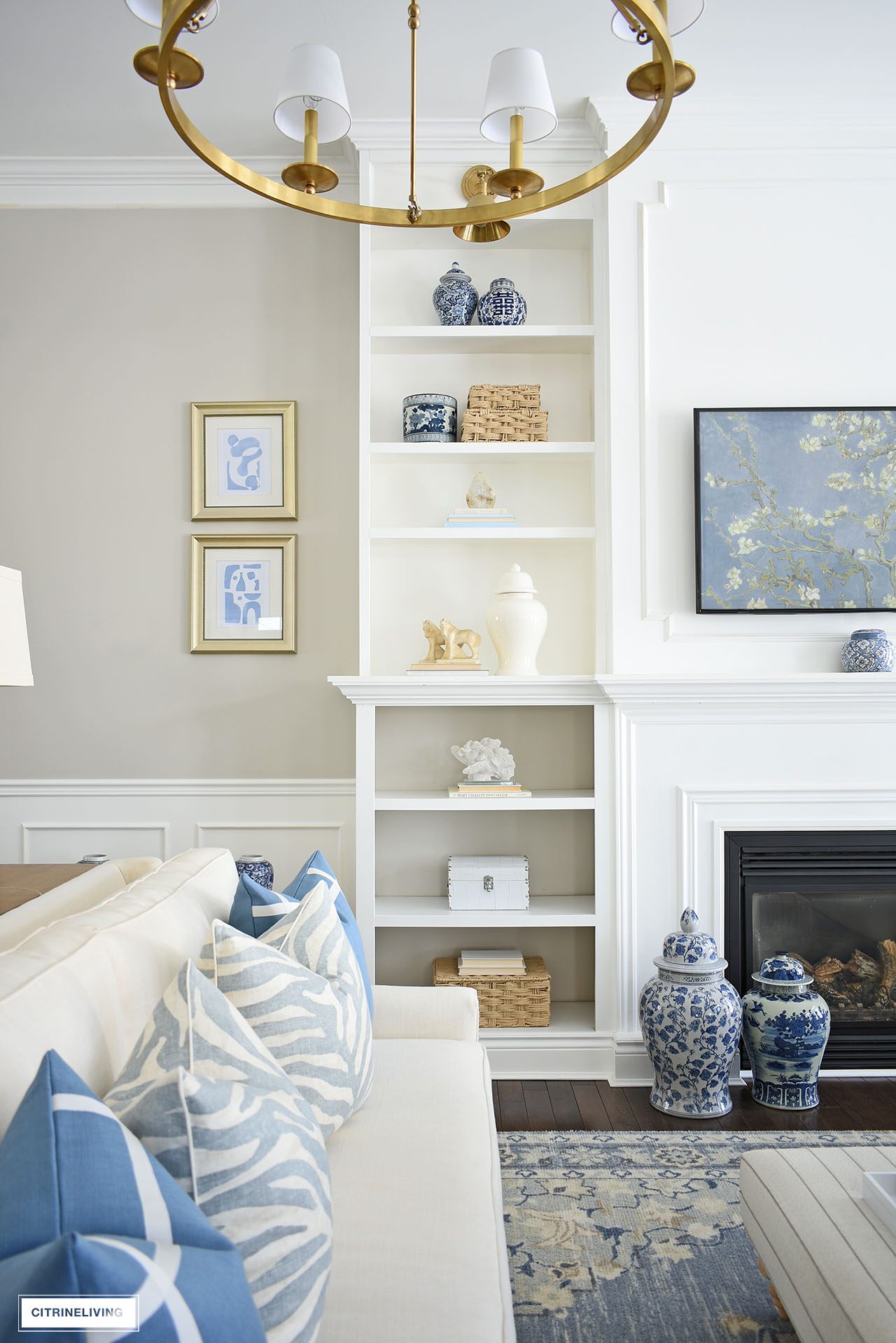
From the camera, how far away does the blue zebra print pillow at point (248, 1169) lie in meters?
0.87

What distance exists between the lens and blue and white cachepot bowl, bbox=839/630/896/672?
2807 mm

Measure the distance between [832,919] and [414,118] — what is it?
2.56 metres

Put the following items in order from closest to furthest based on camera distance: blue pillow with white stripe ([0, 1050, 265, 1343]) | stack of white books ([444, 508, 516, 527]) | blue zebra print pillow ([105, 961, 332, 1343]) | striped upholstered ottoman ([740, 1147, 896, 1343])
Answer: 1. blue pillow with white stripe ([0, 1050, 265, 1343])
2. blue zebra print pillow ([105, 961, 332, 1343])
3. striped upholstered ottoman ([740, 1147, 896, 1343])
4. stack of white books ([444, 508, 516, 527])

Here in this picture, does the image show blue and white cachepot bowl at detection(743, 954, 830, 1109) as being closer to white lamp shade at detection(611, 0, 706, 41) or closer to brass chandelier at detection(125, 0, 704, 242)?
brass chandelier at detection(125, 0, 704, 242)

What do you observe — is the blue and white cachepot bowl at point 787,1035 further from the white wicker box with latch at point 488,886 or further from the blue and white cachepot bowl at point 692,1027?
the white wicker box with latch at point 488,886

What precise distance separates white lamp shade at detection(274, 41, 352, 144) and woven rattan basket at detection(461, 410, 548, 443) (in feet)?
4.62

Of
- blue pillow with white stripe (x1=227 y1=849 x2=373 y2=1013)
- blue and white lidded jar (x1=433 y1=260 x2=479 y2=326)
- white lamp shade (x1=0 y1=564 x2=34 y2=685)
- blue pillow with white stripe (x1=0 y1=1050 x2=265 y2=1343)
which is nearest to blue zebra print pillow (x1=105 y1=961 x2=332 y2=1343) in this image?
blue pillow with white stripe (x1=0 y1=1050 x2=265 y2=1343)

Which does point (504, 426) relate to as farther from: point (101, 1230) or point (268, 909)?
point (101, 1230)

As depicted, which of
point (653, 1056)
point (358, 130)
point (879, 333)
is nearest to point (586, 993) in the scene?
point (653, 1056)

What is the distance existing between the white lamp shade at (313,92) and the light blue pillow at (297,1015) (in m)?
1.36

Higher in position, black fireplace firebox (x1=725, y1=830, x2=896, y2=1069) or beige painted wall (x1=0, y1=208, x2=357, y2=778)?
beige painted wall (x1=0, y1=208, x2=357, y2=778)

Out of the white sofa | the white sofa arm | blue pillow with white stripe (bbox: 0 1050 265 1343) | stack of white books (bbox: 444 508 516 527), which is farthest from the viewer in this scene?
stack of white books (bbox: 444 508 516 527)

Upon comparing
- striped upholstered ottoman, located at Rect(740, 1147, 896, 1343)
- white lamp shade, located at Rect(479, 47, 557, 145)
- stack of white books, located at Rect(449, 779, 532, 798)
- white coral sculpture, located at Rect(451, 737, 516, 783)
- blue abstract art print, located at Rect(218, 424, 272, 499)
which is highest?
white lamp shade, located at Rect(479, 47, 557, 145)

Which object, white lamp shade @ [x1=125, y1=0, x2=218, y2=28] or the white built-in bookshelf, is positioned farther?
the white built-in bookshelf
